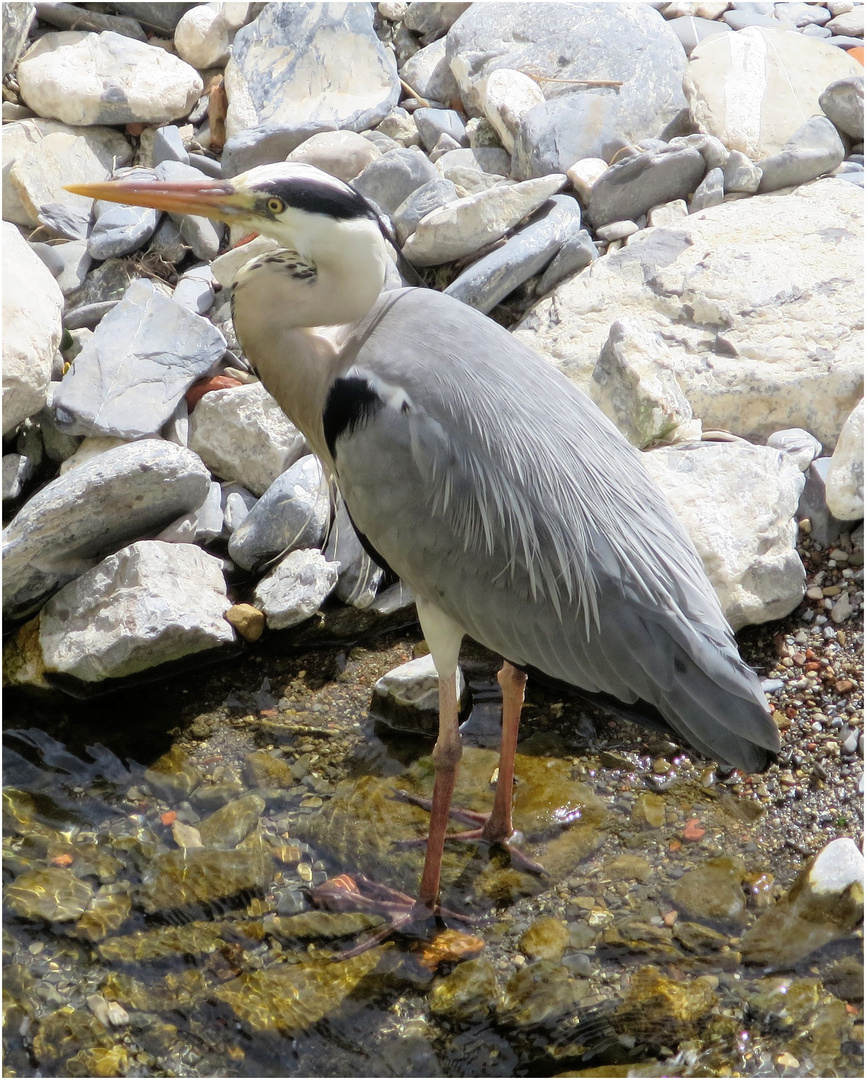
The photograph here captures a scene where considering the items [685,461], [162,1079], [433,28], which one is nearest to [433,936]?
[162,1079]

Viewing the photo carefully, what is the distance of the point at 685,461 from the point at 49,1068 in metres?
A: 2.61

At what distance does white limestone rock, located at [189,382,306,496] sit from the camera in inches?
155

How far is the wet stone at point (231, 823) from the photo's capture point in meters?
3.14

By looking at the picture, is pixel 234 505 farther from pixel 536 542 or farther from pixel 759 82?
pixel 759 82

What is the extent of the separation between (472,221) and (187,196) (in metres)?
1.91

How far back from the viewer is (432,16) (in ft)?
18.8

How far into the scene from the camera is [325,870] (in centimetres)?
312

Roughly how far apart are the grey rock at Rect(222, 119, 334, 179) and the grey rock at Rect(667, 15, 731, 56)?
1882 millimetres

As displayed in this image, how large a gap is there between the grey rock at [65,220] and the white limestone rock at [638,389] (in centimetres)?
244

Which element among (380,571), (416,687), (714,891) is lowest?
(714,891)

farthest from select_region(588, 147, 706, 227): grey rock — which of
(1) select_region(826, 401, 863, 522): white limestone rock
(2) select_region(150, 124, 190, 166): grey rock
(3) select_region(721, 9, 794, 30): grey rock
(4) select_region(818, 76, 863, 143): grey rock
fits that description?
(2) select_region(150, 124, 190, 166): grey rock

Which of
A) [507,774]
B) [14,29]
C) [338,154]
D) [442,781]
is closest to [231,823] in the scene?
[442,781]

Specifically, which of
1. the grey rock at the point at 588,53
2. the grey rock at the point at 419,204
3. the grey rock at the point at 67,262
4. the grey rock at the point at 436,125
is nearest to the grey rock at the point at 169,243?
the grey rock at the point at 67,262

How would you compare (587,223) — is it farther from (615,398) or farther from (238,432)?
(238,432)
